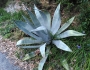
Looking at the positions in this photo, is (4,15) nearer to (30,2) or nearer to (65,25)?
(30,2)

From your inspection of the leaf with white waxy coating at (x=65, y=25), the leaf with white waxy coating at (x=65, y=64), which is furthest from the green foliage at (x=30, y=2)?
the leaf with white waxy coating at (x=65, y=64)

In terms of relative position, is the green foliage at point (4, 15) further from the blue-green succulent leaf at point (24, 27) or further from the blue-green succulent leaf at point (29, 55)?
the blue-green succulent leaf at point (29, 55)

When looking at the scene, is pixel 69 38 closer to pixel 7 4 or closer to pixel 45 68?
pixel 45 68

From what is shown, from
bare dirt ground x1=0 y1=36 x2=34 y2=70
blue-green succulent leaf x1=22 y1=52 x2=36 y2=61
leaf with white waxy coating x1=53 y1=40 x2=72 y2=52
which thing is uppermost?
leaf with white waxy coating x1=53 y1=40 x2=72 y2=52

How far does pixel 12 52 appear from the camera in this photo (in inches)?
173

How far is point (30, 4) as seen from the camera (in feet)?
17.6

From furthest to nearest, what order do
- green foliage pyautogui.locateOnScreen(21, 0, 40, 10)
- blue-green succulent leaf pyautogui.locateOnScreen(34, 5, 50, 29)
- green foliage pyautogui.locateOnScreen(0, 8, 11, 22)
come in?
green foliage pyautogui.locateOnScreen(0, 8, 11, 22)
green foliage pyautogui.locateOnScreen(21, 0, 40, 10)
blue-green succulent leaf pyautogui.locateOnScreen(34, 5, 50, 29)

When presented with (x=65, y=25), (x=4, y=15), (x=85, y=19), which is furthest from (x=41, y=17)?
(x=4, y=15)

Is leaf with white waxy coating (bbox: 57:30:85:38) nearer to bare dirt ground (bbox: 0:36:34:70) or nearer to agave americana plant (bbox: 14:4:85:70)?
agave americana plant (bbox: 14:4:85:70)

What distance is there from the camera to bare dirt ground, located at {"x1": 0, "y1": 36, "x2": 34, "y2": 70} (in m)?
3.93

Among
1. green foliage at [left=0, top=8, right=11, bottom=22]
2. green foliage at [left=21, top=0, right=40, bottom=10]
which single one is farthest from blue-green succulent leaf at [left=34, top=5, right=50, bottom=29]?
green foliage at [left=0, top=8, right=11, bottom=22]

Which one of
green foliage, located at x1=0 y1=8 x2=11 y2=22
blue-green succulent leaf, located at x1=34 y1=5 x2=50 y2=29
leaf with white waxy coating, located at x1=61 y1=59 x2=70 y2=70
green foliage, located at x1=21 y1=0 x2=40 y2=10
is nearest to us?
leaf with white waxy coating, located at x1=61 y1=59 x2=70 y2=70

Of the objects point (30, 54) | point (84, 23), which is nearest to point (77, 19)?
point (84, 23)

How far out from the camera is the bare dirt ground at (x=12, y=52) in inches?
155
